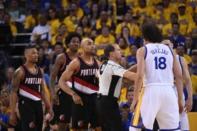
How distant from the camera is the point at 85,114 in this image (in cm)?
1285

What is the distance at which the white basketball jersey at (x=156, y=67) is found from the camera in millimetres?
10320

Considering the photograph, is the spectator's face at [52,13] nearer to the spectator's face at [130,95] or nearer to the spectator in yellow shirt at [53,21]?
the spectator in yellow shirt at [53,21]

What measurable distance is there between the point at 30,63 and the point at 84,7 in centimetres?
963

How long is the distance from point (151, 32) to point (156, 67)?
1.76ft

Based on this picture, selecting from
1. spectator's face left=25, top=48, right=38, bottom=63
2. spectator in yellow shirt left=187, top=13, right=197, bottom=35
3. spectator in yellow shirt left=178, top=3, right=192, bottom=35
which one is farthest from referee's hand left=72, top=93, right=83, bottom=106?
spectator in yellow shirt left=178, top=3, right=192, bottom=35

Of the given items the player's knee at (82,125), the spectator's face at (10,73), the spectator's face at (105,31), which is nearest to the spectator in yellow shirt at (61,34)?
the spectator's face at (105,31)

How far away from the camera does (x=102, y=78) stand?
11898mm

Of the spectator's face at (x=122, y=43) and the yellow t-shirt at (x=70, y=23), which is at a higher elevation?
the yellow t-shirt at (x=70, y=23)

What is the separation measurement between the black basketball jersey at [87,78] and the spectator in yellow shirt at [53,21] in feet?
29.2

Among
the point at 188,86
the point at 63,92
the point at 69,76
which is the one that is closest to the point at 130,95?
the point at 63,92

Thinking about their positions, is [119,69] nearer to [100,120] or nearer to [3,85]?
[100,120]

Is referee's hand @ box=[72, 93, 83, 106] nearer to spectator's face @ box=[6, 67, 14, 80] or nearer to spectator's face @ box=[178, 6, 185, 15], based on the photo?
spectator's face @ box=[6, 67, 14, 80]

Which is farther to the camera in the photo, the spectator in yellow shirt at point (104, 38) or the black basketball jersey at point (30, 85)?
the spectator in yellow shirt at point (104, 38)

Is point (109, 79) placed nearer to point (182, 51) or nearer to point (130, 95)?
point (130, 95)
